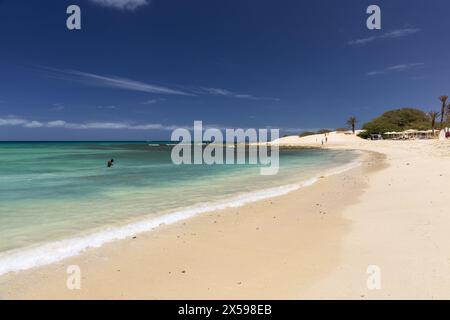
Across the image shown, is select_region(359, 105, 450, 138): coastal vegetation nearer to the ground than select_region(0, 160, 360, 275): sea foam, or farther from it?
farther from it

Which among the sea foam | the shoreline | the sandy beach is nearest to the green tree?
the shoreline

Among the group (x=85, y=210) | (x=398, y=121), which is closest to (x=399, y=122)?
(x=398, y=121)

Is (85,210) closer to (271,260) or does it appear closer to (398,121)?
(271,260)

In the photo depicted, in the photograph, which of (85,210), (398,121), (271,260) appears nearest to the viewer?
(271,260)

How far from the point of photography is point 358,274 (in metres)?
4.47

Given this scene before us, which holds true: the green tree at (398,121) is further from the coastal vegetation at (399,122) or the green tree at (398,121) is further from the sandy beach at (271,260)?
the sandy beach at (271,260)

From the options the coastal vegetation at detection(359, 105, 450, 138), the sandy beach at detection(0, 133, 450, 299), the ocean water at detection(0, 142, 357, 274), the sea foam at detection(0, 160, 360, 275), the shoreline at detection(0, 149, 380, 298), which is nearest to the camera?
the sandy beach at detection(0, 133, 450, 299)

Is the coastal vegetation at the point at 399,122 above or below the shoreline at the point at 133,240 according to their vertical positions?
above

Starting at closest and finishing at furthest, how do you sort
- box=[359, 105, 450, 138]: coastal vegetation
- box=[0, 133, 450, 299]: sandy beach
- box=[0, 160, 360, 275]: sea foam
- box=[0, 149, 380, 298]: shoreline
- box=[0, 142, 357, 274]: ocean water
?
1. box=[0, 133, 450, 299]: sandy beach
2. box=[0, 149, 380, 298]: shoreline
3. box=[0, 160, 360, 275]: sea foam
4. box=[0, 142, 357, 274]: ocean water
5. box=[359, 105, 450, 138]: coastal vegetation

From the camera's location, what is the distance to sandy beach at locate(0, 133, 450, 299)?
413cm

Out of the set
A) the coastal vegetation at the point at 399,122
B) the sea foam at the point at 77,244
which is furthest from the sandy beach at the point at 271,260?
the coastal vegetation at the point at 399,122

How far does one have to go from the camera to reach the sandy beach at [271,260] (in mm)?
4133

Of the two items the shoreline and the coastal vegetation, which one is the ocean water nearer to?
the shoreline

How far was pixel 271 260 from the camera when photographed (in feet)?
17.1
